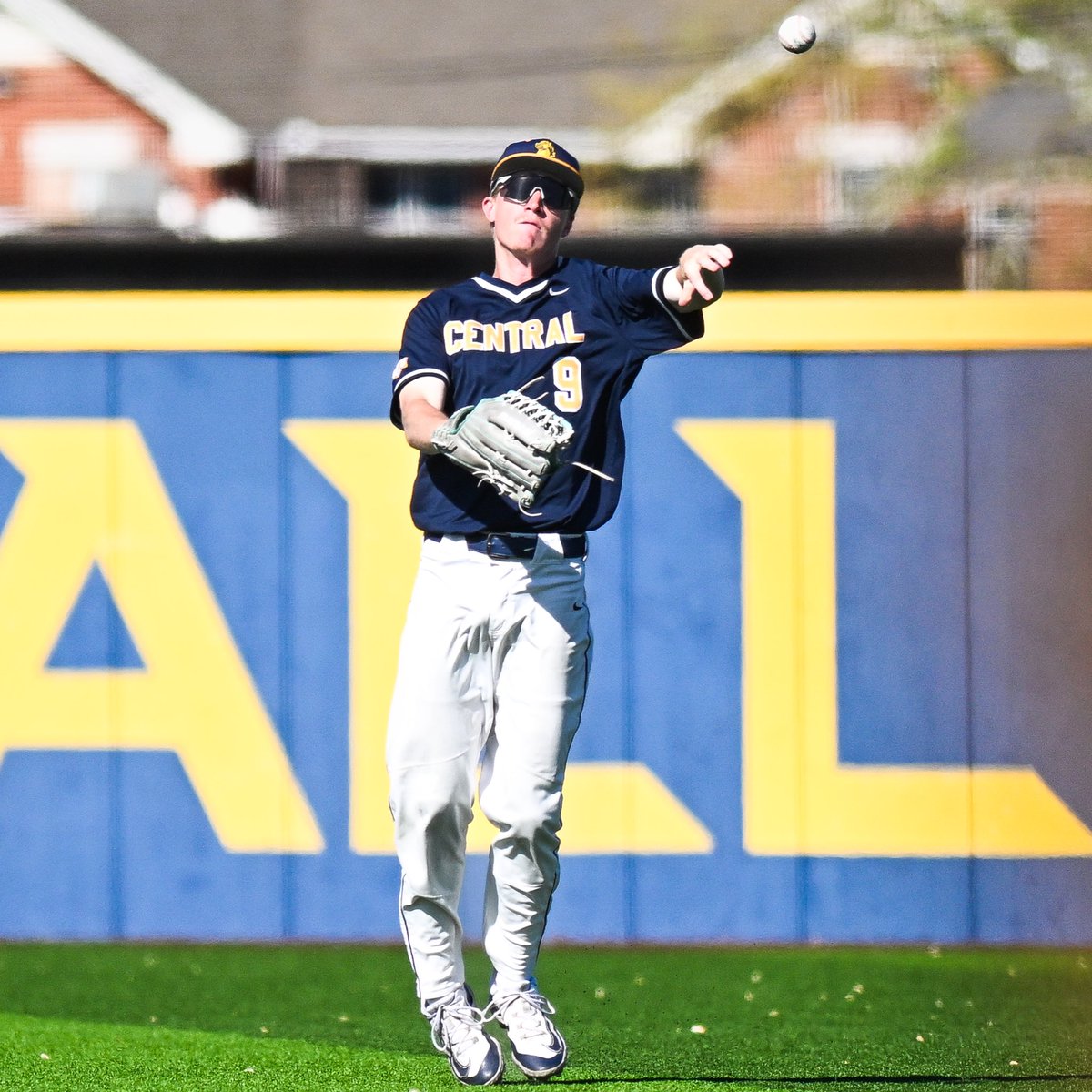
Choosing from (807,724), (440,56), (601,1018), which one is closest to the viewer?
(601,1018)

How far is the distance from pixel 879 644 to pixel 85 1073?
100 inches

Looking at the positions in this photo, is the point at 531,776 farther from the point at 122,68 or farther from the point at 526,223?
the point at 122,68

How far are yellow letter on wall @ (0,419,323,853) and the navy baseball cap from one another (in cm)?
198

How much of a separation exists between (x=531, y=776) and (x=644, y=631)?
1621mm

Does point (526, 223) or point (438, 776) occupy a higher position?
point (526, 223)

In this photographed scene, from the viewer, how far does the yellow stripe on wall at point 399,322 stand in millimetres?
4711

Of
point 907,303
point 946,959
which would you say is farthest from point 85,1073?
point 907,303

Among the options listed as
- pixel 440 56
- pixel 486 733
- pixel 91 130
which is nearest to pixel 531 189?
pixel 486 733

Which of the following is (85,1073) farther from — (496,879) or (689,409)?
(689,409)

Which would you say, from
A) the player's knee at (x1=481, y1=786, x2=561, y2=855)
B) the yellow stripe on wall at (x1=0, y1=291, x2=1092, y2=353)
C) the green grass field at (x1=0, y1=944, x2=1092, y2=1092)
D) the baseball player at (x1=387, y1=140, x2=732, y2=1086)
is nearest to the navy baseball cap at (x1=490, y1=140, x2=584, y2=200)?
the baseball player at (x1=387, y1=140, x2=732, y2=1086)

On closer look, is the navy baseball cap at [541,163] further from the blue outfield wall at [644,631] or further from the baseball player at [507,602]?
the blue outfield wall at [644,631]

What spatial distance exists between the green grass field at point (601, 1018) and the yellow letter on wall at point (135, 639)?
463 mm

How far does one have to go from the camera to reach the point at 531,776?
3.19m

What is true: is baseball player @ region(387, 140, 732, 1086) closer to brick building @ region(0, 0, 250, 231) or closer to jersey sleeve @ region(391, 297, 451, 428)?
jersey sleeve @ region(391, 297, 451, 428)
